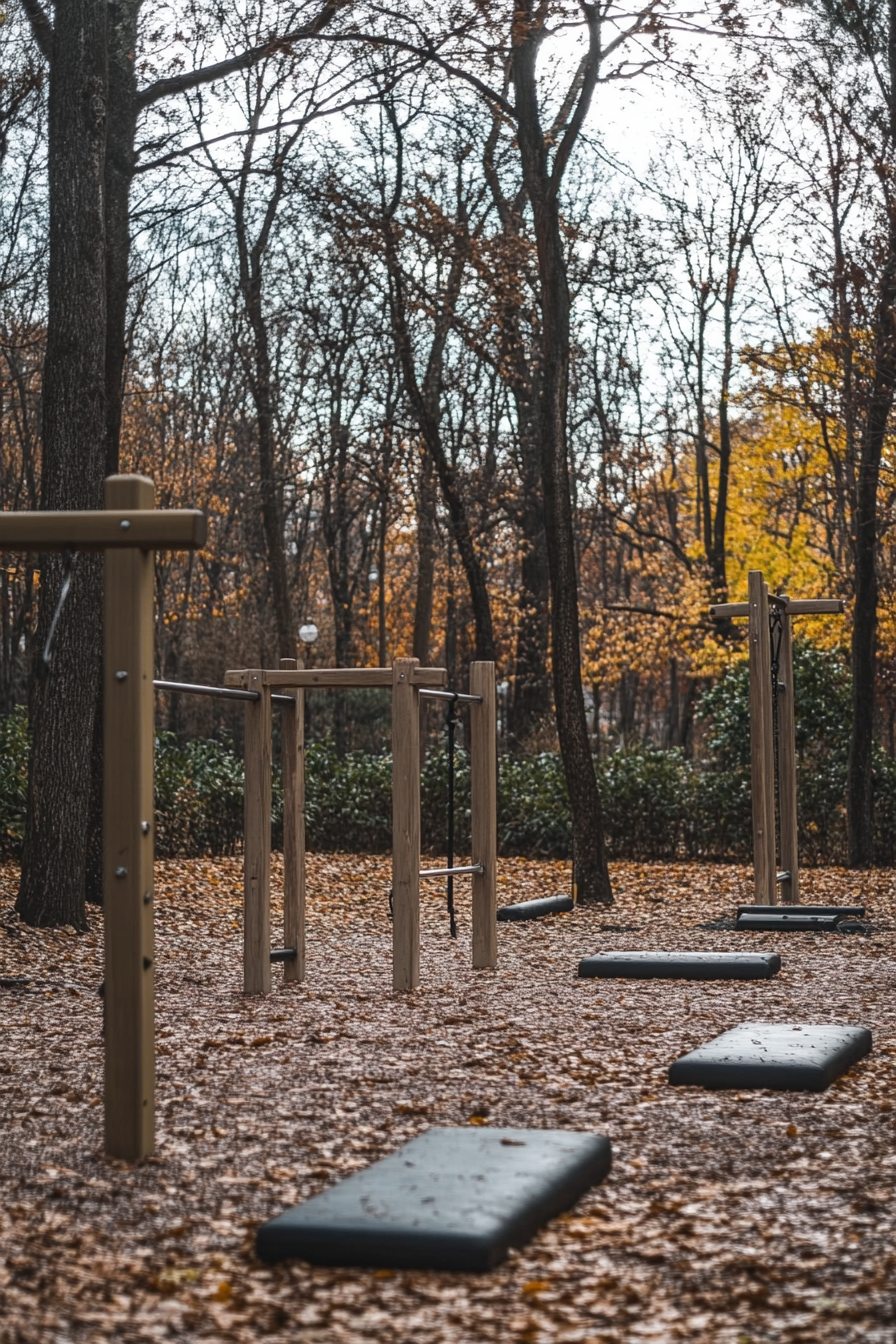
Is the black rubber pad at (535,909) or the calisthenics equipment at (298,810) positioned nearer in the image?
the calisthenics equipment at (298,810)

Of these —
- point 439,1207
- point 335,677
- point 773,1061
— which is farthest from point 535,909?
point 439,1207

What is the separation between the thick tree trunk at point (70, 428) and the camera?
10547 mm

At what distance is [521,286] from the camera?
61.5 ft

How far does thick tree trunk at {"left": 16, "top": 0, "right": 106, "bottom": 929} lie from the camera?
34.6 ft

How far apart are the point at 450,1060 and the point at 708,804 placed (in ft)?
35.6

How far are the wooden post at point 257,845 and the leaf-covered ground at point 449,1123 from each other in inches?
8.7

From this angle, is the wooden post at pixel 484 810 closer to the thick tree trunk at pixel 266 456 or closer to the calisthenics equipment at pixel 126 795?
the calisthenics equipment at pixel 126 795

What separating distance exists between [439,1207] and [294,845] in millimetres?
4941

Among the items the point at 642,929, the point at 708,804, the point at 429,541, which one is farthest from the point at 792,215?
the point at 429,541

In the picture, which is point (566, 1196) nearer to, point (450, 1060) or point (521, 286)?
point (450, 1060)

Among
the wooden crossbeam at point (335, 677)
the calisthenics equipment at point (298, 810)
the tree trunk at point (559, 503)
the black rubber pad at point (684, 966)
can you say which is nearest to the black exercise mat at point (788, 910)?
the tree trunk at point (559, 503)

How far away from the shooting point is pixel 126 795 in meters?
4.50

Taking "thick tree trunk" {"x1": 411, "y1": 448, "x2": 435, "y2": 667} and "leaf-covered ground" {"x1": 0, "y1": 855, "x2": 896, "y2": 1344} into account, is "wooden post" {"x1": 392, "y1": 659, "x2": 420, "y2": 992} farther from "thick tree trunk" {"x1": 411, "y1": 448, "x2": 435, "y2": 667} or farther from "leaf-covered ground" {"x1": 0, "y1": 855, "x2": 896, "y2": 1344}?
"thick tree trunk" {"x1": 411, "y1": 448, "x2": 435, "y2": 667}

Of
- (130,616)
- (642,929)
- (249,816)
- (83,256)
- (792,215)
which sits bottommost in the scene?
(642,929)
